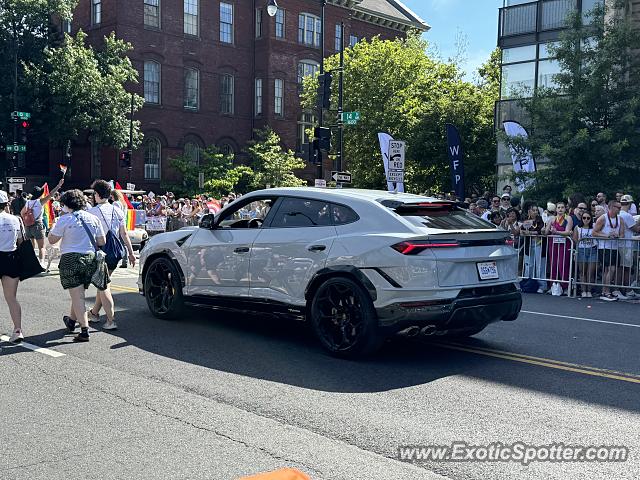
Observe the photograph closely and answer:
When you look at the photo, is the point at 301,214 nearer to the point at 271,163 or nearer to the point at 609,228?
the point at 609,228

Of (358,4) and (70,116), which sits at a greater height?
(358,4)

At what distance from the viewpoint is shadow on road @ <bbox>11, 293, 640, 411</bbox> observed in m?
6.30

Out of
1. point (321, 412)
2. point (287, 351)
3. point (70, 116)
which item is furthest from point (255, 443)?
point (70, 116)

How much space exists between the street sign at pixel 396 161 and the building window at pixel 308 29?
33658 mm

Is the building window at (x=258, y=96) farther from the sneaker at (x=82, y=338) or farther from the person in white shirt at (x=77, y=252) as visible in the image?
the sneaker at (x=82, y=338)

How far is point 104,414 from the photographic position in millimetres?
5426

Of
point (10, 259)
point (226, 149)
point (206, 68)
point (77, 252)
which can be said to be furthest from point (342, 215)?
point (206, 68)

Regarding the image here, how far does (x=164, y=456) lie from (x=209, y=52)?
44.0 metres

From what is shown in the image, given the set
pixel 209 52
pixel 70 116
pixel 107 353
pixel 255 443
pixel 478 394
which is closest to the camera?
pixel 255 443

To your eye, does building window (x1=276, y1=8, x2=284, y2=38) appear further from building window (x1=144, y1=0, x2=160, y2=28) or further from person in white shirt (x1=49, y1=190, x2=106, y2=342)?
person in white shirt (x1=49, y1=190, x2=106, y2=342)

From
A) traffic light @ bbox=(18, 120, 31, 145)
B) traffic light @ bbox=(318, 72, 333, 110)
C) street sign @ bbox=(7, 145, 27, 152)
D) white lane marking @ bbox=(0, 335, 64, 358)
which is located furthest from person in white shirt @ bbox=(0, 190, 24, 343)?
traffic light @ bbox=(18, 120, 31, 145)

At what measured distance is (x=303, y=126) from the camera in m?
50.2

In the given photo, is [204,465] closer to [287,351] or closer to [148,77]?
[287,351]

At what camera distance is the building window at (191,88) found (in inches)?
1779
